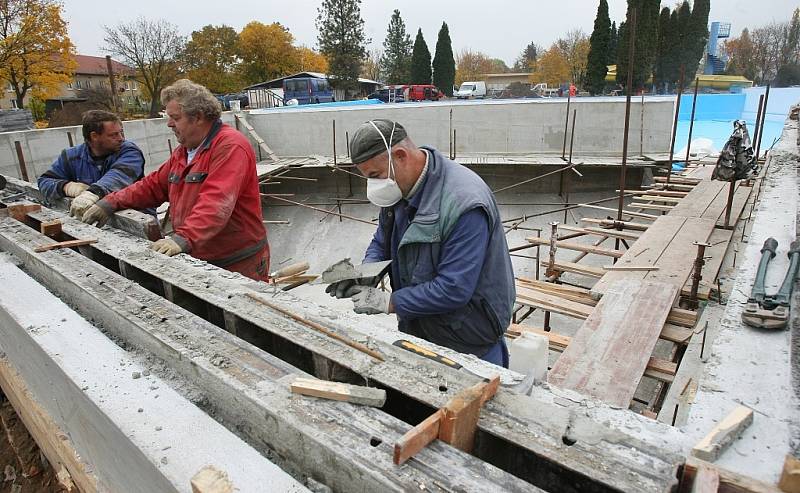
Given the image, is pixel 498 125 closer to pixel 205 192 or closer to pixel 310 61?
pixel 205 192

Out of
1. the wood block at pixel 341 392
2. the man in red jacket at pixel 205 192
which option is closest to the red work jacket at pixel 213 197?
the man in red jacket at pixel 205 192

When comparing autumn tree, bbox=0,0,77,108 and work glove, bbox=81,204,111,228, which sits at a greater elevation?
autumn tree, bbox=0,0,77,108

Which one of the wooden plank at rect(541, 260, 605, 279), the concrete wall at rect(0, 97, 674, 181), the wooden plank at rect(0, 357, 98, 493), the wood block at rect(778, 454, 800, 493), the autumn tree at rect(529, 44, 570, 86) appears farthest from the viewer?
the autumn tree at rect(529, 44, 570, 86)

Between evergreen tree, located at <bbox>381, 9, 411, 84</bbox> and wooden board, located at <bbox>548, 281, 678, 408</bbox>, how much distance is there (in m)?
48.3

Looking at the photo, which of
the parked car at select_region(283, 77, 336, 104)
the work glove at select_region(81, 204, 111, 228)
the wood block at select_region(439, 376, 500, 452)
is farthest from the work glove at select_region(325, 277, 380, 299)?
the parked car at select_region(283, 77, 336, 104)

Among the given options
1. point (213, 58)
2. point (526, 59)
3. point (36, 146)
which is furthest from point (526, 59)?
point (36, 146)

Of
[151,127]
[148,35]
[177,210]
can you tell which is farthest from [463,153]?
[148,35]

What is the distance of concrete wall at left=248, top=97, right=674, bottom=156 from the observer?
14.3 meters

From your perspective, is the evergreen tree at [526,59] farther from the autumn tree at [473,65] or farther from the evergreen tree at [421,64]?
the evergreen tree at [421,64]

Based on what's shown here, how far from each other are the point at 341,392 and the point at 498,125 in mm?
14874

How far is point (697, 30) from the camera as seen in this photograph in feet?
113

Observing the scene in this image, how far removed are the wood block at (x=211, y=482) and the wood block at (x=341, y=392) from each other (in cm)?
29

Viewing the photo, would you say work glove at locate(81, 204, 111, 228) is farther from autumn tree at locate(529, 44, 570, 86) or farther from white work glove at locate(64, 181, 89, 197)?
autumn tree at locate(529, 44, 570, 86)

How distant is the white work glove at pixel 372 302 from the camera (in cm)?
229
